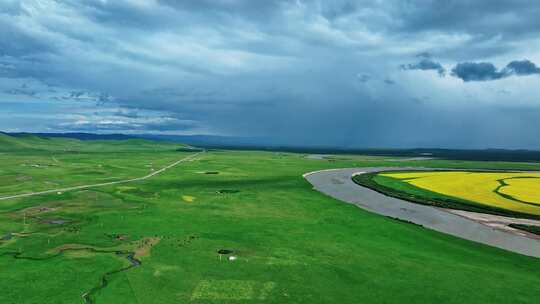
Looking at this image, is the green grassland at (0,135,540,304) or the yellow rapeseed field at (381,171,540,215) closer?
the green grassland at (0,135,540,304)

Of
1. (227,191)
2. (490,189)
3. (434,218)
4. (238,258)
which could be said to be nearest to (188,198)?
(227,191)

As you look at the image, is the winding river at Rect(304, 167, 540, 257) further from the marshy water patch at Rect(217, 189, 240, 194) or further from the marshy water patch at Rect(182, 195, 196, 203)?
the marshy water patch at Rect(182, 195, 196, 203)

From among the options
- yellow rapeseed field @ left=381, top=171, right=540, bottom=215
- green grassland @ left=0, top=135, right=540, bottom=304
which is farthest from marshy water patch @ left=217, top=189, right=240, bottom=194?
yellow rapeseed field @ left=381, top=171, right=540, bottom=215

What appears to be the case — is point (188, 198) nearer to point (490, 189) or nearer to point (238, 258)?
point (238, 258)

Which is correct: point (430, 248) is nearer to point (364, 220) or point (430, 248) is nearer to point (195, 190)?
point (364, 220)

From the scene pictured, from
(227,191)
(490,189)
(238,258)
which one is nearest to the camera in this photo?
(238,258)

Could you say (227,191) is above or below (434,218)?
above

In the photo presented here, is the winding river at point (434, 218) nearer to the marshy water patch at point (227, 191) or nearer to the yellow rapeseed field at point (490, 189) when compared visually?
the yellow rapeseed field at point (490, 189)

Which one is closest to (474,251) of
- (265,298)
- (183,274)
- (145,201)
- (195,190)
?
(265,298)
